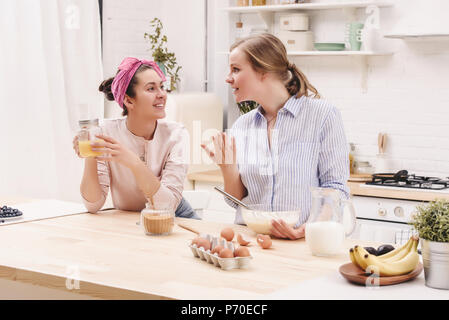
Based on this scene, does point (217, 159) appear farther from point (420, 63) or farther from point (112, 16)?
point (112, 16)

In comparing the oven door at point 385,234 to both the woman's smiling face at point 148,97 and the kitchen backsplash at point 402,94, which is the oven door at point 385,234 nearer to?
the woman's smiling face at point 148,97

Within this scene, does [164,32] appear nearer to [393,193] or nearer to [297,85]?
[393,193]

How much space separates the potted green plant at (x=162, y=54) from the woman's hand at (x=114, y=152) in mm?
2323

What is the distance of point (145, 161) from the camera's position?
9.72ft

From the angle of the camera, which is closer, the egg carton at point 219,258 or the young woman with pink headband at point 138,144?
the egg carton at point 219,258

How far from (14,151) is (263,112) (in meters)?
1.88

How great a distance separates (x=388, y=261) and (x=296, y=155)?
95 cm

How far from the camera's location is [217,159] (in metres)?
2.60

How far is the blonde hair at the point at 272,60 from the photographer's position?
9.18ft

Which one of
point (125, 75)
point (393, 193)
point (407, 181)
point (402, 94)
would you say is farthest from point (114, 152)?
point (402, 94)

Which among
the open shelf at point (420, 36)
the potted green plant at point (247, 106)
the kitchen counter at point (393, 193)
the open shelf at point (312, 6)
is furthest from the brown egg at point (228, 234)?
the potted green plant at point (247, 106)

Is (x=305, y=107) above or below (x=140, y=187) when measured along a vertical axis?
above
